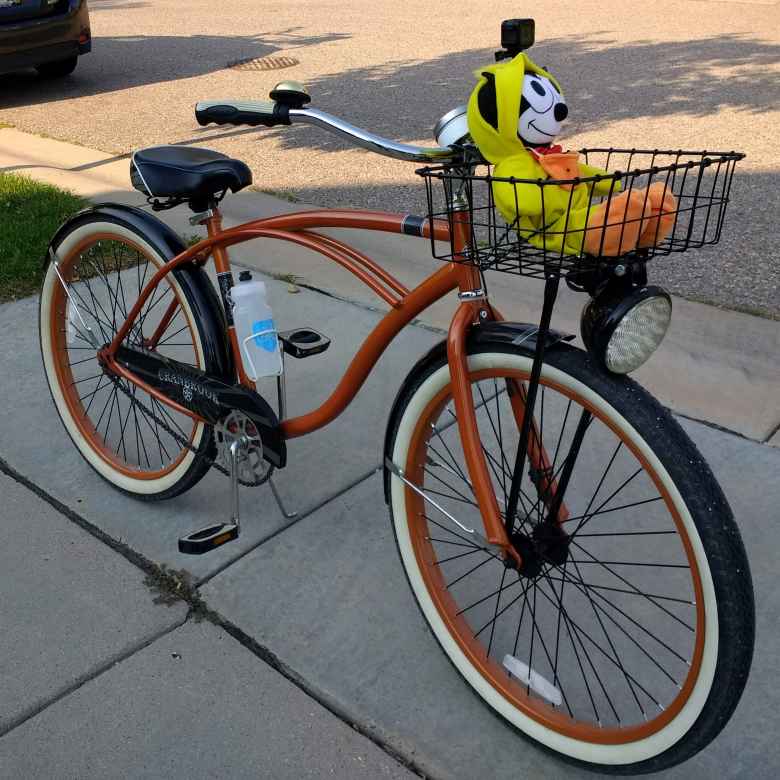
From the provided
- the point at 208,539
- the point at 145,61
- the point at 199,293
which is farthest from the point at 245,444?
the point at 145,61

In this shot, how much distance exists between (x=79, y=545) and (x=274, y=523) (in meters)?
0.61

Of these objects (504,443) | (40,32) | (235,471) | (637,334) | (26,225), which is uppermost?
(637,334)

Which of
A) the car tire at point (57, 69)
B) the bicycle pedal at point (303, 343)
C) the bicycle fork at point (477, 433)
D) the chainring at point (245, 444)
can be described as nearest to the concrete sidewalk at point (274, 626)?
the chainring at point (245, 444)

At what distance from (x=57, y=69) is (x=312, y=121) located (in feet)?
29.3

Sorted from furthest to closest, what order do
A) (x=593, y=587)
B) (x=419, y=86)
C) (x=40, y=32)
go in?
1. (x=419, y=86)
2. (x=40, y=32)
3. (x=593, y=587)

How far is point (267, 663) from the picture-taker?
2.38 m

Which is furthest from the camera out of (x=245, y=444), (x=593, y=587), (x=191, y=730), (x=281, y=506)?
(x=281, y=506)

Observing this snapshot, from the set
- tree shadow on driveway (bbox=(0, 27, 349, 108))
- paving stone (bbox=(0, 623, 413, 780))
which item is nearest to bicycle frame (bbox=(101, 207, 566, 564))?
paving stone (bbox=(0, 623, 413, 780))

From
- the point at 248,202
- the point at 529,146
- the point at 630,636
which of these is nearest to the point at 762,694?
the point at 630,636

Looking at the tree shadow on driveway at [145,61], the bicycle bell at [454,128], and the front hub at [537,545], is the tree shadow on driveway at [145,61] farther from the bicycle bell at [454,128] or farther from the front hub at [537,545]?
the front hub at [537,545]

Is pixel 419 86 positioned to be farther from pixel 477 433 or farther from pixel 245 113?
pixel 477 433

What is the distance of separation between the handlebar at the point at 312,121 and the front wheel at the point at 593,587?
446 mm

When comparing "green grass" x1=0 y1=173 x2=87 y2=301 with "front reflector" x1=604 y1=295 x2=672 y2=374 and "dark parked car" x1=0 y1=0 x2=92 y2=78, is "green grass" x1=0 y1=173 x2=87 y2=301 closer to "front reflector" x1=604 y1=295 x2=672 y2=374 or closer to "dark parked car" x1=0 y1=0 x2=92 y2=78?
"dark parked car" x1=0 y1=0 x2=92 y2=78

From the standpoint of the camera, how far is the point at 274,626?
2494 millimetres
